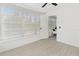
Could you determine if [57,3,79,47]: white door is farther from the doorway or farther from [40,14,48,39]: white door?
the doorway

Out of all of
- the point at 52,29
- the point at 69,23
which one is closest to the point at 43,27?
the point at 52,29

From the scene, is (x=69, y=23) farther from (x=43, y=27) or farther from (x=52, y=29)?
(x=52, y=29)

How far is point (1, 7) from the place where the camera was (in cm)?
355

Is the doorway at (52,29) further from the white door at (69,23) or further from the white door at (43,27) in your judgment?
the white door at (69,23)

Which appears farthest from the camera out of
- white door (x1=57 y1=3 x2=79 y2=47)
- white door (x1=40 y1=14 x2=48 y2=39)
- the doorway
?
the doorway

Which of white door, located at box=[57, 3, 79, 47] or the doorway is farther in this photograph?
the doorway

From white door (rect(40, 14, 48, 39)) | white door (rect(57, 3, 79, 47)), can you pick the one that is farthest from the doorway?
white door (rect(57, 3, 79, 47))

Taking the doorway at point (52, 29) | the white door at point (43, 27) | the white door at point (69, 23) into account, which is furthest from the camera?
the doorway at point (52, 29)

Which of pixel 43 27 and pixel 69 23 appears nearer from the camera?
pixel 69 23

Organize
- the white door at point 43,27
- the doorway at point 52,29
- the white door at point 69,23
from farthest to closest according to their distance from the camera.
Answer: the doorway at point 52,29 < the white door at point 43,27 < the white door at point 69,23

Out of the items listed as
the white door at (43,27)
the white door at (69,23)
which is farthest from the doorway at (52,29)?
the white door at (69,23)

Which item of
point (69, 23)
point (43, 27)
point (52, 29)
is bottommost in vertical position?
point (52, 29)

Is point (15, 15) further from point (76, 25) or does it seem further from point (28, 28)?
point (76, 25)

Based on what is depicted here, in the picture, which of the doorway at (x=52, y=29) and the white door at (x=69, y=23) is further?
the doorway at (x=52, y=29)
